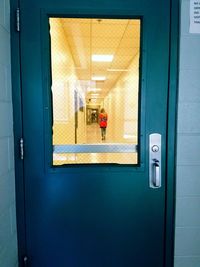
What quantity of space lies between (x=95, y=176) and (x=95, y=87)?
641mm

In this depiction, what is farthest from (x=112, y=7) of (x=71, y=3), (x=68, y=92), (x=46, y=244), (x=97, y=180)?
(x=46, y=244)

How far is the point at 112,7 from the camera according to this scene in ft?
4.31

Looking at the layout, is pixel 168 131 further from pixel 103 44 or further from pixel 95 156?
pixel 103 44

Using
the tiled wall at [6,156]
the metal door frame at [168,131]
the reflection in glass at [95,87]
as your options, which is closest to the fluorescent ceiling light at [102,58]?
the reflection in glass at [95,87]

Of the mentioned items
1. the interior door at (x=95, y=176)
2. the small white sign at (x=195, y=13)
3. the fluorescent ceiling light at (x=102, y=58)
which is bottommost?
the interior door at (x=95, y=176)

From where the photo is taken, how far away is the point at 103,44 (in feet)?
4.53

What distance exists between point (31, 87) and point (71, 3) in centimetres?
61

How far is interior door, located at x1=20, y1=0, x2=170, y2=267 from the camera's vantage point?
4.33 feet

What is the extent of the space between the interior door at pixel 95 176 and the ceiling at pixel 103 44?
0.15 ft

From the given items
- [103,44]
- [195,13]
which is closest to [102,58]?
[103,44]

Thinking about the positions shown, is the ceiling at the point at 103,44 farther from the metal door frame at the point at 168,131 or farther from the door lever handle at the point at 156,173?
the door lever handle at the point at 156,173

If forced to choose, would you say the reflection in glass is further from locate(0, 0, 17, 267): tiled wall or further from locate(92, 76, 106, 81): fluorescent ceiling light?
locate(0, 0, 17, 267): tiled wall

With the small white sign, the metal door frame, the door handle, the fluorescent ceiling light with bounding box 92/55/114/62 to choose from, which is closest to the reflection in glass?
the fluorescent ceiling light with bounding box 92/55/114/62

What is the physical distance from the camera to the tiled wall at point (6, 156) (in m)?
1.22
